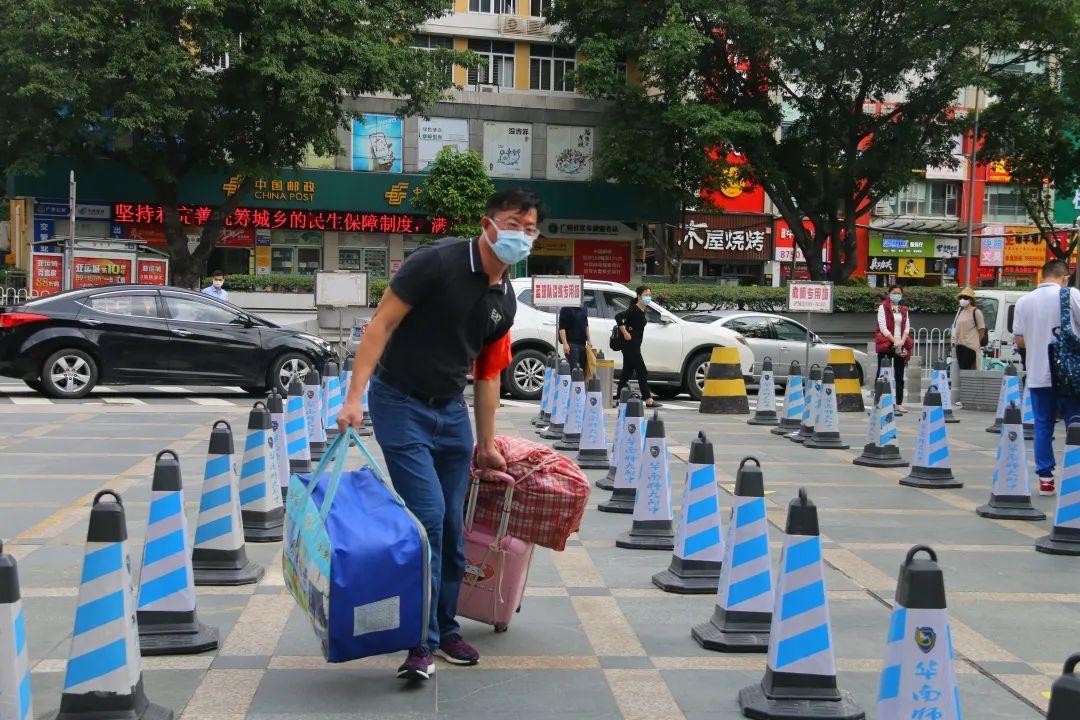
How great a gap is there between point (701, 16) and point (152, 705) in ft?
102

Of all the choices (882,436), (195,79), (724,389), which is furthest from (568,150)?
(882,436)

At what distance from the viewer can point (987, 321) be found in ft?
72.1

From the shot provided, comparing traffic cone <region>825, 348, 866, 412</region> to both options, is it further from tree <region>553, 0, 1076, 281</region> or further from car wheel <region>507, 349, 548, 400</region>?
tree <region>553, 0, 1076, 281</region>

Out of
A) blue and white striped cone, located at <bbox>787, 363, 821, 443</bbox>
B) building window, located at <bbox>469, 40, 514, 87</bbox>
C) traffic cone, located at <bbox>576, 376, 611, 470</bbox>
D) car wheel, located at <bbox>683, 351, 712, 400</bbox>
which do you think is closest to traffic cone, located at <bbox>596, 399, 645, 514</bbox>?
traffic cone, located at <bbox>576, 376, 611, 470</bbox>

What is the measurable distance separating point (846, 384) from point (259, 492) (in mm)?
12525

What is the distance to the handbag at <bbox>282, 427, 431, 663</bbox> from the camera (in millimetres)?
4266

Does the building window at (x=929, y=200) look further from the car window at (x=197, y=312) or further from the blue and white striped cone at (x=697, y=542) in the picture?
the blue and white striped cone at (x=697, y=542)

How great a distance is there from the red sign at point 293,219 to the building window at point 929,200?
75.0ft

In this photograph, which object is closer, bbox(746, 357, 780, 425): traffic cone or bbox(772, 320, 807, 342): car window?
bbox(746, 357, 780, 425): traffic cone

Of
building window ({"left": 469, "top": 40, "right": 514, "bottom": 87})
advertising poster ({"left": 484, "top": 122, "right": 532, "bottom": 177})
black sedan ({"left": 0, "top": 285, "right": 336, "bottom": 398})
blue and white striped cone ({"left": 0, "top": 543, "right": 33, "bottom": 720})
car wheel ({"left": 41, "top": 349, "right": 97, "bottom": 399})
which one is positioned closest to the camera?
blue and white striped cone ({"left": 0, "top": 543, "right": 33, "bottom": 720})

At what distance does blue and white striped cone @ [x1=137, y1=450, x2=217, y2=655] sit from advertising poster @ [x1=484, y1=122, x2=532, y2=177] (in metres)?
33.7

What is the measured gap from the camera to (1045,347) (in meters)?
9.62

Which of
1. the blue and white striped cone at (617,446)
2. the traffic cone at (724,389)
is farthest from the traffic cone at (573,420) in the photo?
the traffic cone at (724,389)

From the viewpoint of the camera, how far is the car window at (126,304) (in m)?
16.4
